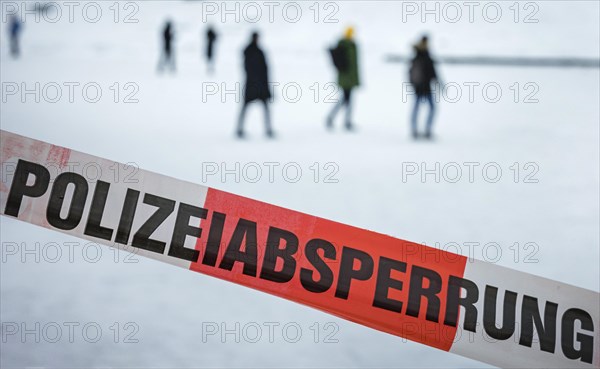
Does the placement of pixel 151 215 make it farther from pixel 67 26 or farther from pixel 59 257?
pixel 67 26

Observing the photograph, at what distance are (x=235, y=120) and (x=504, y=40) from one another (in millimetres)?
7592

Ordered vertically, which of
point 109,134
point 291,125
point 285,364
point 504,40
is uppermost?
point 504,40

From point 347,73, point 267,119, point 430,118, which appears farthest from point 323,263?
point 347,73

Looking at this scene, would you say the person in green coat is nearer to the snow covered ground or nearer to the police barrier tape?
the snow covered ground

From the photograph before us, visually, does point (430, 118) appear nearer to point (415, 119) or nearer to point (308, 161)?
point (415, 119)

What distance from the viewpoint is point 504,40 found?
588 inches

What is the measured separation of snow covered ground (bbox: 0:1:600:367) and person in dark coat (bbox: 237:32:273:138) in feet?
0.85

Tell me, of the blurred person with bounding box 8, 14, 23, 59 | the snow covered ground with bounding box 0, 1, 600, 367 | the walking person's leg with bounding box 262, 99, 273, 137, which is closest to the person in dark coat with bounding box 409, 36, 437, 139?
the snow covered ground with bounding box 0, 1, 600, 367

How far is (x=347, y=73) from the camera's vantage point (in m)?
9.05

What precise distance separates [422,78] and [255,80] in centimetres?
189

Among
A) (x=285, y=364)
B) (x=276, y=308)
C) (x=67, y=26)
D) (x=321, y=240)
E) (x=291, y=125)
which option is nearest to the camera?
(x=321, y=240)

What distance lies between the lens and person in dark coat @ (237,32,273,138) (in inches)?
327

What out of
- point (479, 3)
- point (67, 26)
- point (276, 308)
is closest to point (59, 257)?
point (276, 308)

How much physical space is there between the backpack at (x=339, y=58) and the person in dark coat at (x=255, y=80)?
1.09m
